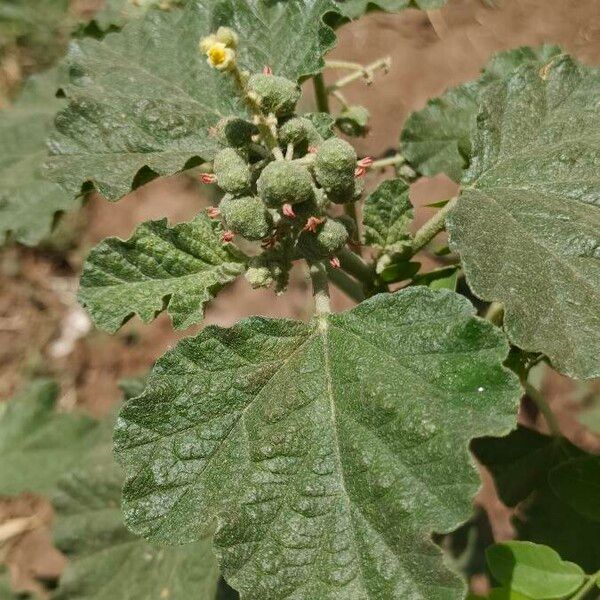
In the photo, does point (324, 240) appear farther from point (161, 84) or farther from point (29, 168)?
point (29, 168)

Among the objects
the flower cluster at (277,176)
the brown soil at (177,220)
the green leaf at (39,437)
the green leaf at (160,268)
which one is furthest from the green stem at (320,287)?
the brown soil at (177,220)

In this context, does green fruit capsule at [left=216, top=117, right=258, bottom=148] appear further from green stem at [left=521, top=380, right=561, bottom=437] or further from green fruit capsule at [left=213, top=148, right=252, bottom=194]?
green stem at [left=521, top=380, right=561, bottom=437]

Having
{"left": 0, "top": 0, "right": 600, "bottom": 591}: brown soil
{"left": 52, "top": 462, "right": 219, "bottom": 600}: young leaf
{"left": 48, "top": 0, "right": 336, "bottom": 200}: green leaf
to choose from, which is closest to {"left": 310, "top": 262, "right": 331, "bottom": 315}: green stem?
{"left": 48, "top": 0, "right": 336, "bottom": 200}: green leaf

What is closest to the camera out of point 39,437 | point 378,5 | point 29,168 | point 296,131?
point 296,131

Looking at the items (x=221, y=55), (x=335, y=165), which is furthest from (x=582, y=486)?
(x=221, y=55)

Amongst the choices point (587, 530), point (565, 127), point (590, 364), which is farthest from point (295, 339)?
point (587, 530)

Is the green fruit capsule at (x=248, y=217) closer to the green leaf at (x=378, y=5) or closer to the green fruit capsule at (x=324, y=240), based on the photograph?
the green fruit capsule at (x=324, y=240)
